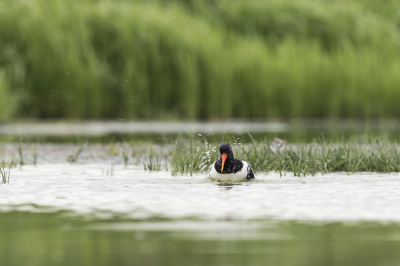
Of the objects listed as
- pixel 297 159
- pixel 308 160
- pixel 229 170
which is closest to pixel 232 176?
pixel 229 170

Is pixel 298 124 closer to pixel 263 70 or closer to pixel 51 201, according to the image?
pixel 263 70

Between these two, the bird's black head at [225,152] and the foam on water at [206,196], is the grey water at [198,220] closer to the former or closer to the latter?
the foam on water at [206,196]

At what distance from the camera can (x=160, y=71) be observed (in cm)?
1485

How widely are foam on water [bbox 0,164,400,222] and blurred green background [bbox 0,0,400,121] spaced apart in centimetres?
629

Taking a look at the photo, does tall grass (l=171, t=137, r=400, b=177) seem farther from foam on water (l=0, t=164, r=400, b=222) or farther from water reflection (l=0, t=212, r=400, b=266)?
water reflection (l=0, t=212, r=400, b=266)

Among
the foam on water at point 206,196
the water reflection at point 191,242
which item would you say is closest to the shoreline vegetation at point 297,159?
the foam on water at point 206,196

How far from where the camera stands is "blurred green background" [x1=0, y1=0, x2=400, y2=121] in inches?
569

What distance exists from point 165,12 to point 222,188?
10213 mm

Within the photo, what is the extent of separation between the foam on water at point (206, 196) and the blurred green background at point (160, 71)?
6293mm

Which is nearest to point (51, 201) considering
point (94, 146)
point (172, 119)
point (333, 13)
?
point (94, 146)

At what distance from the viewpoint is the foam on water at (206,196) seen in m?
5.54

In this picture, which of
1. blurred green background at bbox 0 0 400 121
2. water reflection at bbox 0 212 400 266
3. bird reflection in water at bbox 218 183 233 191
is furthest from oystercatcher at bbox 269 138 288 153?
blurred green background at bbox 0 0 400 121

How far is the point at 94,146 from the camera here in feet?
37.1

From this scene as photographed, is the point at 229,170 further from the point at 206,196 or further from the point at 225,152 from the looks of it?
the point at 206,196
